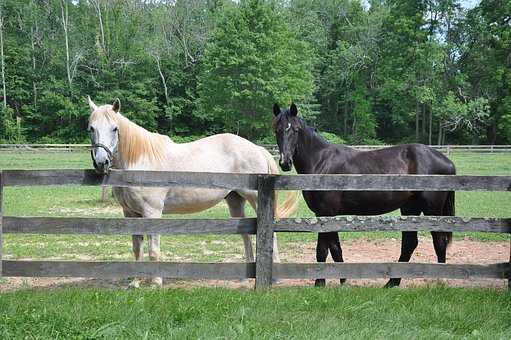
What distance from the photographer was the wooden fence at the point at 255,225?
5195 mm

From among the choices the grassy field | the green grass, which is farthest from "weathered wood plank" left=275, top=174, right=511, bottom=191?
the grassy field

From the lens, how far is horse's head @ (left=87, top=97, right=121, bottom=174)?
5426 mm

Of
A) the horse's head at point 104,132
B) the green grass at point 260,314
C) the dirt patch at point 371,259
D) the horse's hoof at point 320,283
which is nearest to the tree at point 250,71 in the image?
the dirt patch at point 371,259

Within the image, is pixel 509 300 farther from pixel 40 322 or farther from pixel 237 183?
pixel 40 322

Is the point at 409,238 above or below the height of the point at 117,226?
below

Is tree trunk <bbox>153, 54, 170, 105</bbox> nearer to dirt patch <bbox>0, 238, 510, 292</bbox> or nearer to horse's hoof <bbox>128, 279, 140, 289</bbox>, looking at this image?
dirt patch <bbox>0, 238, 510, 292</bbox>

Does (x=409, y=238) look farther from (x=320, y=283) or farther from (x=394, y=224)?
(x=320, y=283)

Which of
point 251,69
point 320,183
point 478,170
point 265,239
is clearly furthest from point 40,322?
point 251,69

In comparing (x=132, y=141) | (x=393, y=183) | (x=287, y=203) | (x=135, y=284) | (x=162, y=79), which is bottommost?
(x=135, y=284)

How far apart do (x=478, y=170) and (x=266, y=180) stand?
20.7 m

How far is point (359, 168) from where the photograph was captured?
252 inches

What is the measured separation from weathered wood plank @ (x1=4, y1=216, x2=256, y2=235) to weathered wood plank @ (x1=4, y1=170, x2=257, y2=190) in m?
0.37

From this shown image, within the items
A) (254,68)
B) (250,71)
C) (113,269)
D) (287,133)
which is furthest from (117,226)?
(250,71)

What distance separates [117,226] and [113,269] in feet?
1.47
